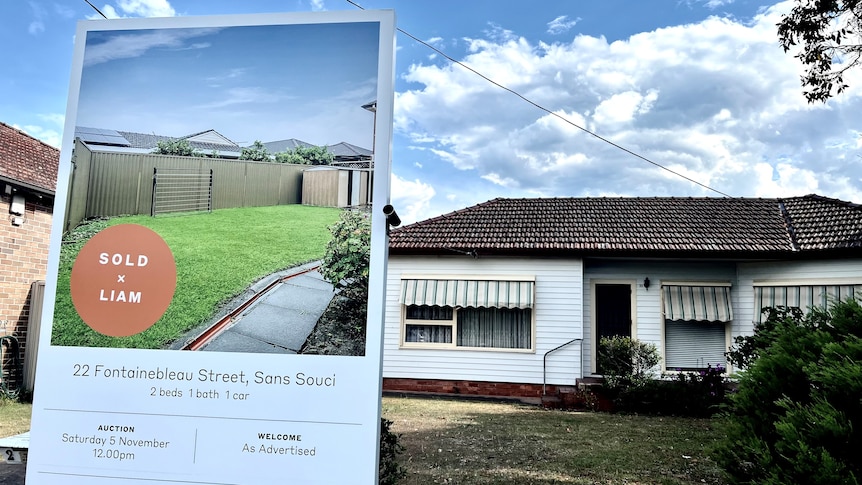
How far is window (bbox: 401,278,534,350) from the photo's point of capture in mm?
13344

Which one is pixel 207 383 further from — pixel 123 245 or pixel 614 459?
pixel 614 459

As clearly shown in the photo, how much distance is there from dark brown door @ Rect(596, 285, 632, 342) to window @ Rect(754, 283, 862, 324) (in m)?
2.93

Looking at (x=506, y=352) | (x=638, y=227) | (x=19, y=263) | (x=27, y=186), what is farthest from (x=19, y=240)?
(x=638, y=227)

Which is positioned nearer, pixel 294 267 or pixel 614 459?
pixel 294 267

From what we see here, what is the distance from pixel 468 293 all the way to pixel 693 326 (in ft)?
17.2

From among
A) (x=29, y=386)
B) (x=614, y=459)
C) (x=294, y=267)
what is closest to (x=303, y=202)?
(x=294, y=267)

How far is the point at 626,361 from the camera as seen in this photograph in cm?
1243

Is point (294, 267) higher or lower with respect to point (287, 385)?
higher

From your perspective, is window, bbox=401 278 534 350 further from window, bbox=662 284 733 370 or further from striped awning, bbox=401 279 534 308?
window, bbox=662 284 733 370

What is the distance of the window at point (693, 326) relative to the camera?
1309cm

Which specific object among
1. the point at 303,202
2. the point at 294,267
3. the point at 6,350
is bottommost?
the point at 6,350

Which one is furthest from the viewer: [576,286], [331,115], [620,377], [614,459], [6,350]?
[576,286]

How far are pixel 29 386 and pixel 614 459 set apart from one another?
10100 millimetres

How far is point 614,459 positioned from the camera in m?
7.06
